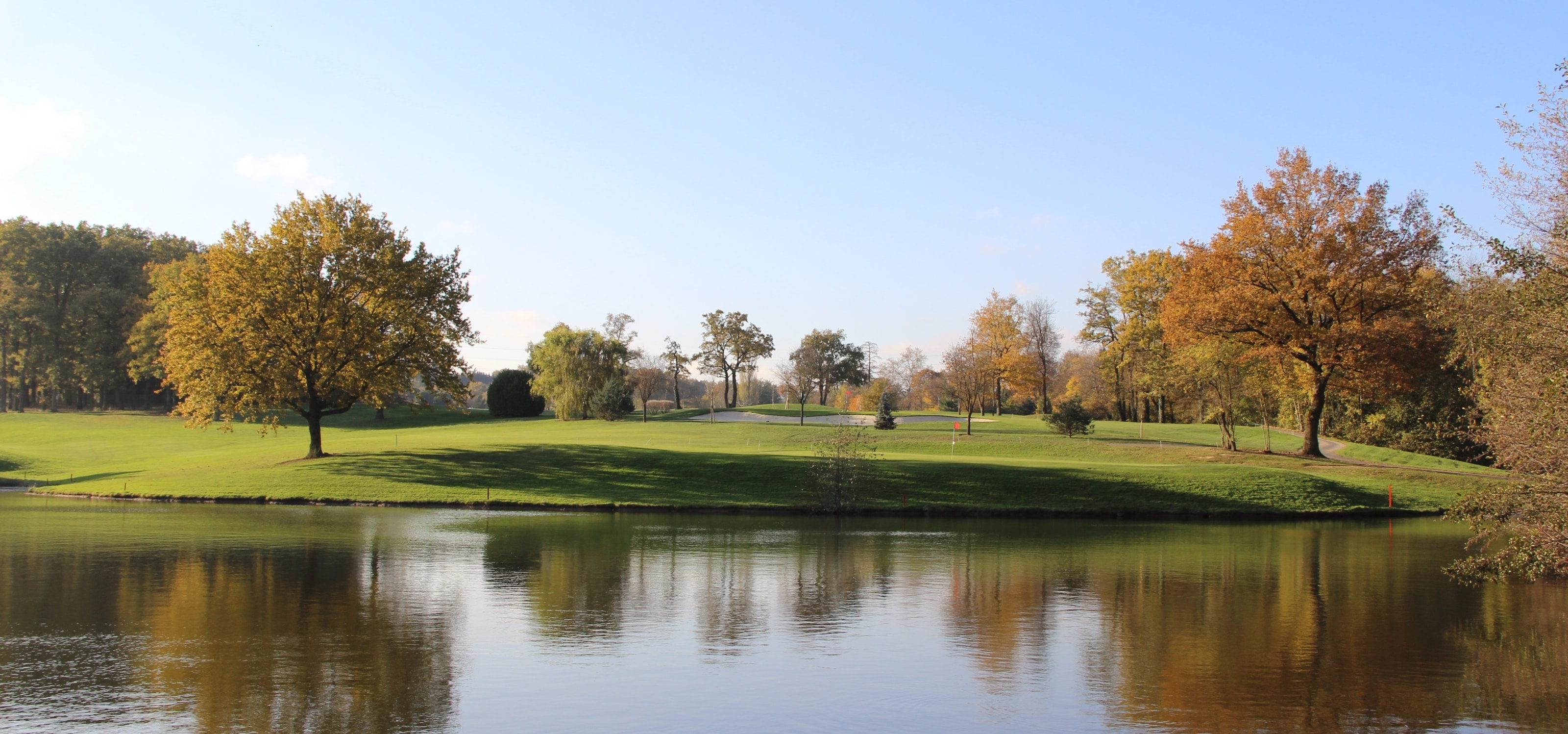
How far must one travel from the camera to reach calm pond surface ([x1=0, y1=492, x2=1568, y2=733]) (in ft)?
34.8

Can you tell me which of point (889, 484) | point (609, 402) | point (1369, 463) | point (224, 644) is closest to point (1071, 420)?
point (1369, 463)

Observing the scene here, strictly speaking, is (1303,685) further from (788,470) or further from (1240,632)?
(788,470)

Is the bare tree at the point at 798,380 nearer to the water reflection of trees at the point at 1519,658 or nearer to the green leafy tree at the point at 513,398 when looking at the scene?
the green leafy tree at the point at 513,398

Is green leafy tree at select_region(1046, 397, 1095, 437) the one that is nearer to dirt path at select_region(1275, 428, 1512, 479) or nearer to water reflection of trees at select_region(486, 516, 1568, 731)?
dirt path at select_region(1275, 428, 1512, 479)

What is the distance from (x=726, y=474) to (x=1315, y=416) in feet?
87.3

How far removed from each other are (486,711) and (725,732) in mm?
2581

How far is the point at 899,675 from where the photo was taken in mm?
12281

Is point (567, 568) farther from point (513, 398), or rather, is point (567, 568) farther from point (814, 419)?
point (513, 398)

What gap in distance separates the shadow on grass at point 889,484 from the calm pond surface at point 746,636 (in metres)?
8.61

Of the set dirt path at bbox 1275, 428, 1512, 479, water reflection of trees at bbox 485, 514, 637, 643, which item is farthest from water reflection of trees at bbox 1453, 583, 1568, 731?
dirt path at bbox 1275, 428, 1512, 479

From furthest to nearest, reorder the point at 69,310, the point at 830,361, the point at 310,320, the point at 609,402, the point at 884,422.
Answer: the point at 830,361 < the point at 69,310 < the point at 609,402 < the point at 884,422 < the point at 310,320

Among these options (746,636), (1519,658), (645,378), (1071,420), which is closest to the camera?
(1519,658)

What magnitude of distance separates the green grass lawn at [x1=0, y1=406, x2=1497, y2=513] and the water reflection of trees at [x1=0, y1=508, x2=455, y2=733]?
15179mm

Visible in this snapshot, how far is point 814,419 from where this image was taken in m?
76.2
